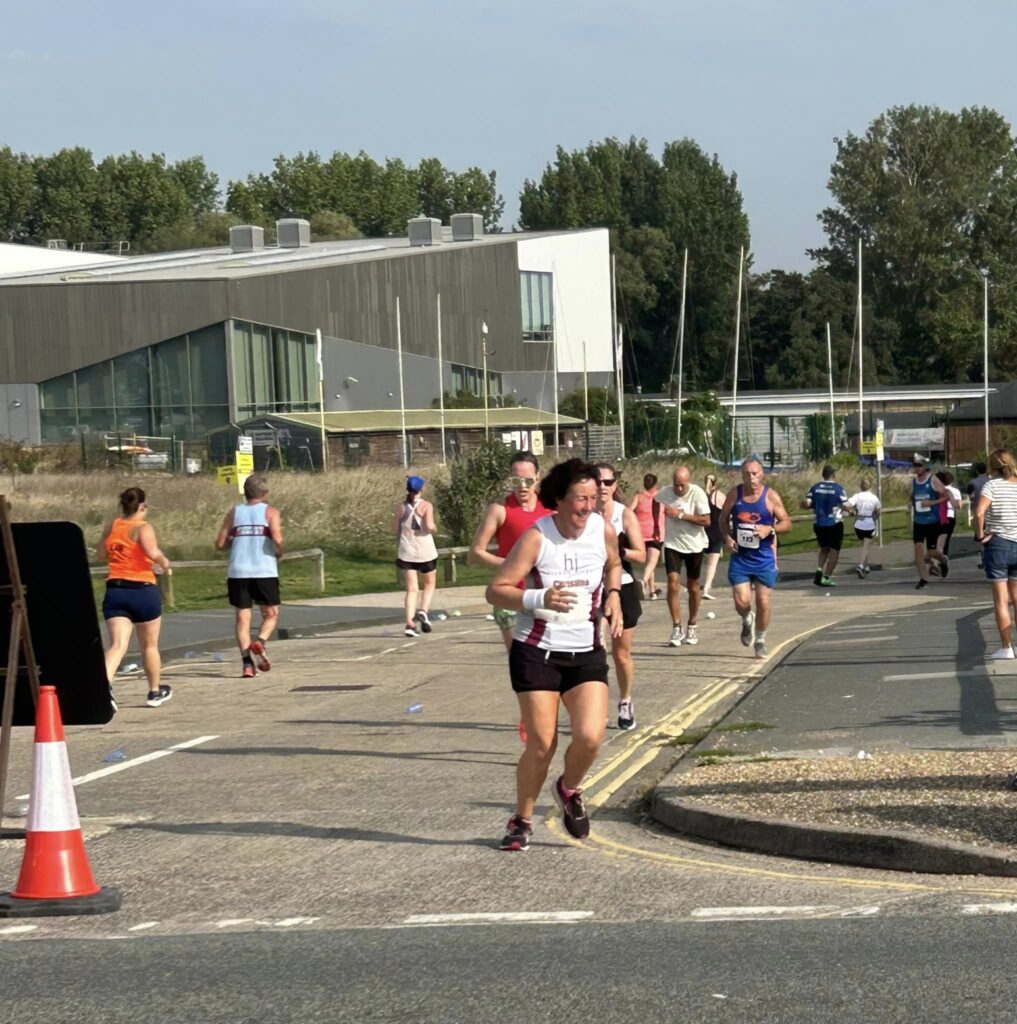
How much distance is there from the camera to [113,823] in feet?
30.9

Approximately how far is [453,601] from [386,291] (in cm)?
4396

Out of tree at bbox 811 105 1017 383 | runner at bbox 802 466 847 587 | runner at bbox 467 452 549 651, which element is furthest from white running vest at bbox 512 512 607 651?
tree at bbox 811 105 1017 383

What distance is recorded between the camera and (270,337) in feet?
213

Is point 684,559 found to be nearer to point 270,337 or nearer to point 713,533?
point 713,533

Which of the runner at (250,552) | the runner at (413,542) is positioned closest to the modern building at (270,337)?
the runner at (413,542)

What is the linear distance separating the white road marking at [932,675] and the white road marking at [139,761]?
523 cm

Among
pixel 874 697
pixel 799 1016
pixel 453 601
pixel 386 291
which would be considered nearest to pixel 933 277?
pixel 386 291

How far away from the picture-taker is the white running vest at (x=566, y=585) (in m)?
8.19

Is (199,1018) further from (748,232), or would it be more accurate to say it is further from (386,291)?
(748,232)

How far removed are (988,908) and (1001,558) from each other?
8.28 meters

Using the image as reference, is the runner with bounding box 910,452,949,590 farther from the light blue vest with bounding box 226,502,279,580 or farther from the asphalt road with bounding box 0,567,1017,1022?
the asphalt road with bounding box 0,567,1017,1022

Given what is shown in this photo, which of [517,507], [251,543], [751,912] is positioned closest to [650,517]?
[251,543]

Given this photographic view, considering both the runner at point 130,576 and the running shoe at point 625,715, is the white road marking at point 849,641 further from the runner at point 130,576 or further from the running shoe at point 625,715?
the runner at point 130,576

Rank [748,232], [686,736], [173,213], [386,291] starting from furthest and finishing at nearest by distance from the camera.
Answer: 1. [173,213]
2. [748,232]
3. [386,291]
4. [686,736]
